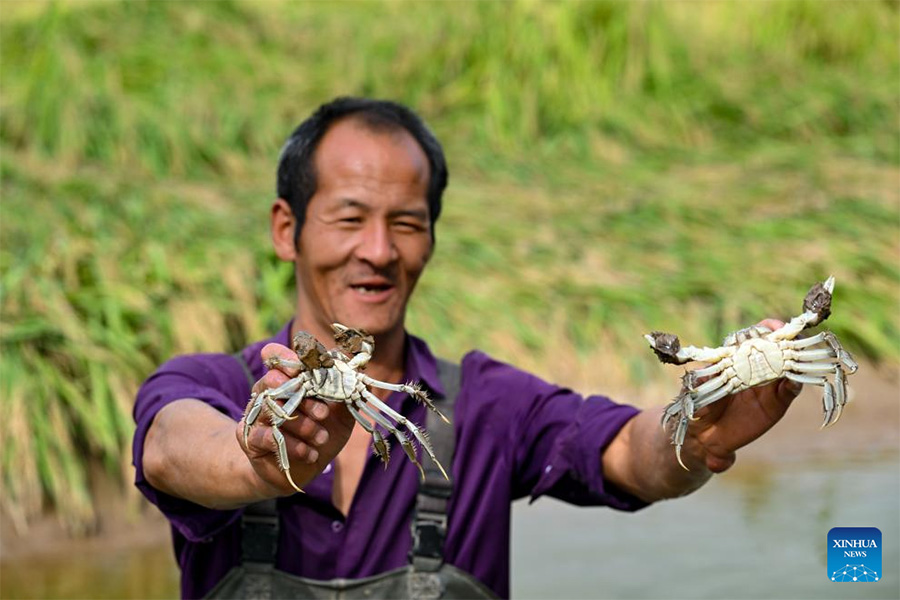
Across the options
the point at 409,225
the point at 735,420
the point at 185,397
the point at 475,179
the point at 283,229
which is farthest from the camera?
the point at 475,179

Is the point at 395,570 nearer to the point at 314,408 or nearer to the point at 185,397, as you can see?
the point at 185,397

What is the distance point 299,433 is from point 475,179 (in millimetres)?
7051

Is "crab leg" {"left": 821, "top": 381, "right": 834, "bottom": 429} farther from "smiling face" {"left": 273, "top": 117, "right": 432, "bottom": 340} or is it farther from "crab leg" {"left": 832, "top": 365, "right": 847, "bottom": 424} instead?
"smiling face" {"left": 273, "top": 117, "right": 432, "bottom": 340}

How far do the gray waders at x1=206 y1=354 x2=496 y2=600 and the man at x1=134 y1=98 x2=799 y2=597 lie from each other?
0.03 metres

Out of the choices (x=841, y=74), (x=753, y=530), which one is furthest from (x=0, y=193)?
(x=841, y=74)

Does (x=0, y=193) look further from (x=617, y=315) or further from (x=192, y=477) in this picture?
(x=192, y=477)

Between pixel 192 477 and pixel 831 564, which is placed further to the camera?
pixel 831 564

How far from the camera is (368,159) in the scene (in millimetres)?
3258

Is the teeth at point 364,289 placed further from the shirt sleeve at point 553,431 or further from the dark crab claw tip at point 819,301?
the dark crab claw tip at point 819,301

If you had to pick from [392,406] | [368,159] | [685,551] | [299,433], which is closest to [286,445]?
[299,433]

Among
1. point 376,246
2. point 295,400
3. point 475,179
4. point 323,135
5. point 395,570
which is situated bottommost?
point 395,570

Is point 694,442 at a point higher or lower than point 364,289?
lower

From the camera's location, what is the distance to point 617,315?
23.5 feet

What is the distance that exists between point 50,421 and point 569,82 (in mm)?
5162
